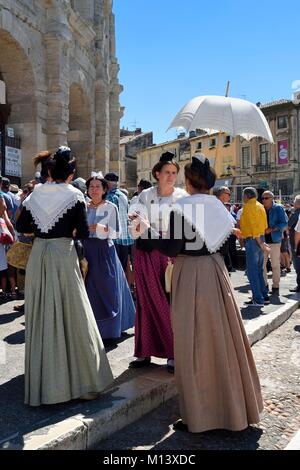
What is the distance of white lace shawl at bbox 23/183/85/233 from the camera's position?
3.60 m

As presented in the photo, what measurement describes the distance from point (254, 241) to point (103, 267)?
11.1 ft

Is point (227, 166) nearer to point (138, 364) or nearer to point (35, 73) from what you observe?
point (35, 73)

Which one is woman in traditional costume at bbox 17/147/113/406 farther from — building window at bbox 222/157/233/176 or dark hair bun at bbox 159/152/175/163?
building window at bbox 222/157/233/176

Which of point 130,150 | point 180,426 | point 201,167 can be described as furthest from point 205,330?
point 130,150

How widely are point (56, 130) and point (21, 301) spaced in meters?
7.80

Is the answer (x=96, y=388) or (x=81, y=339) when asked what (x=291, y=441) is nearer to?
(x=96, y=388)

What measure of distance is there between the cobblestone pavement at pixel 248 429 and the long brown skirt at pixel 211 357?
11cm

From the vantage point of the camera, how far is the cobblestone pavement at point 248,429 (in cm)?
324

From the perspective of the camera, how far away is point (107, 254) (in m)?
5.03

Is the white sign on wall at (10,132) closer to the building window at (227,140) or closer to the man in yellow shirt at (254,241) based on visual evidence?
the man in yellow shirt at (254,241)

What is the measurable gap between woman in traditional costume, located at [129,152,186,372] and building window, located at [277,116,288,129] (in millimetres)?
44400

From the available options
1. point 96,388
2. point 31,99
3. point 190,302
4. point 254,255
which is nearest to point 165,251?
point 190,302

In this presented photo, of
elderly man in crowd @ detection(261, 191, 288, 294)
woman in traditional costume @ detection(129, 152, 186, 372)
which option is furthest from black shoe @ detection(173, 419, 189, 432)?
elderly man in crowd @ detection(261, 191, 288, 294)
